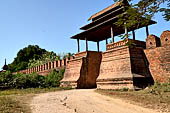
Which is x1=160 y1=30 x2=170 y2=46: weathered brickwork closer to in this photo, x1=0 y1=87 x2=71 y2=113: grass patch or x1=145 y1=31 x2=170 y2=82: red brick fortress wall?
x1=145 y1=31 x2=170 y2=82: red brick fortress wall

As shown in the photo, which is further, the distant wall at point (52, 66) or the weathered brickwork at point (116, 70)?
the distant wall at point (52, 66)

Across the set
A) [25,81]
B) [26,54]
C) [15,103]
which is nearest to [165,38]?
[15,103]

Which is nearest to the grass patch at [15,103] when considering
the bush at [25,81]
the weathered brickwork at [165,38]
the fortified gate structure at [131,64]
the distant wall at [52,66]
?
the fortified gate structure at [131,64]

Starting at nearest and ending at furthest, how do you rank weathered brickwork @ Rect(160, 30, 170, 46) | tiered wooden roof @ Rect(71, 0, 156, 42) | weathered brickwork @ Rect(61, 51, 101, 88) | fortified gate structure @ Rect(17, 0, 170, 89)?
weathered brickwork @ Rect(160, 30, 170, 46) → fortified gate structure @ Rect(17, 0, 170, 89) → tiered wooden roof @ Rect(71, 0, 156, 42) → weathered brickwork @ Rect(61, 51, 101, 88)

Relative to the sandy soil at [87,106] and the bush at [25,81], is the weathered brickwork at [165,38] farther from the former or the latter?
the bush at [25,81]

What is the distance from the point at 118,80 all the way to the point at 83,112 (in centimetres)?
635

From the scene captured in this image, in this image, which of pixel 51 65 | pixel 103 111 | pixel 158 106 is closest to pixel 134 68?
pixel 158 106

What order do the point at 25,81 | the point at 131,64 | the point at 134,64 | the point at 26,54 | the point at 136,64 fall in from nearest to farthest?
1. the point at 131,64
2. the point at 134,64
3. the point at 136,64
4. the point at 25,81
5. the point at 26,54

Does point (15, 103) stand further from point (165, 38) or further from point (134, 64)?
point (165, 38)

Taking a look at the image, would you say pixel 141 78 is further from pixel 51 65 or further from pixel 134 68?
pixel 51 65

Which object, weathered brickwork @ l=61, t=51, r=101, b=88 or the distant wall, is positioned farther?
the distant wall

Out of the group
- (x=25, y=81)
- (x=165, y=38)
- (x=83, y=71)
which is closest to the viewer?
(x=165, y=38)

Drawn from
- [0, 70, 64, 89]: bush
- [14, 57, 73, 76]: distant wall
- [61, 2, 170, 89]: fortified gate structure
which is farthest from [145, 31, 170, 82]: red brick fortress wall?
[0, 70, 64, 89]: bush

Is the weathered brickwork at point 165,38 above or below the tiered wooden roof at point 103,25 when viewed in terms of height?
below
